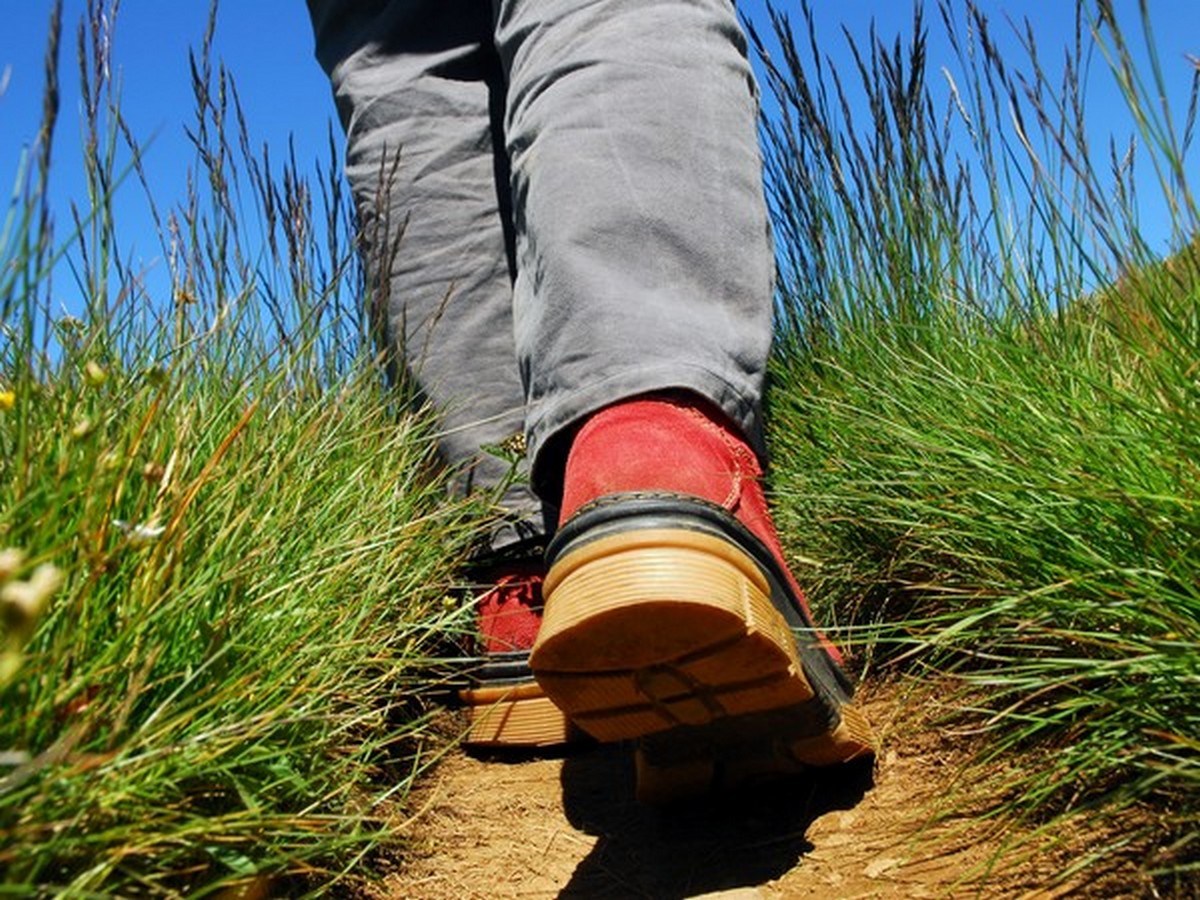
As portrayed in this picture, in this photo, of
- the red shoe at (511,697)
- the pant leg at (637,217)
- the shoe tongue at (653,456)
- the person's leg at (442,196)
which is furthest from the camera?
the person's leg at (442,196)

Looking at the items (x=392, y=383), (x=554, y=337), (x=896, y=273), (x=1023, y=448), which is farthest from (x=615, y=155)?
(x=896, y=273)

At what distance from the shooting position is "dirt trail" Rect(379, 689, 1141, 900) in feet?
3.63

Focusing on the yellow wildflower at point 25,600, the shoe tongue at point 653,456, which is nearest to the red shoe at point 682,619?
the shoe tongue at point 653,456

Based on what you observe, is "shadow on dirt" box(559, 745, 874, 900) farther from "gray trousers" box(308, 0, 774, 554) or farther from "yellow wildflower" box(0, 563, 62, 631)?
"yellow wildflower" box(0, 563, 62, 631)

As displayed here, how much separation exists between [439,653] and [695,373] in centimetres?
70

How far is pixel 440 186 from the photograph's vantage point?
1925mm

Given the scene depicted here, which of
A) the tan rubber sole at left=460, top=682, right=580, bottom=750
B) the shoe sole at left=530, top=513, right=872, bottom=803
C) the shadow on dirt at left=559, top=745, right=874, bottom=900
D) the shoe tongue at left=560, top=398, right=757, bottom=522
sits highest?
the shoe tongue at left=560, top=398, right=757, bottom=522

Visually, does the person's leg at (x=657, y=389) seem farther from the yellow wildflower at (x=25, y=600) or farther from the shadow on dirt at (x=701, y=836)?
the yellow wildflower at (x=25, y=600)

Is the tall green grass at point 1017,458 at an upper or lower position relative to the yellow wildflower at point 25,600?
lower

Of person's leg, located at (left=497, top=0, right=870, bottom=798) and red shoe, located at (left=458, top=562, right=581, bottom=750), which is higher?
person's leg, located at (left=497, top=0, right=870, bottom=798)

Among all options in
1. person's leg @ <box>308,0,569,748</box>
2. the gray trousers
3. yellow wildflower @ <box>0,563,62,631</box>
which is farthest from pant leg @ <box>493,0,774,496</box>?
yellow wildflower @ <box>0,563,62,631</box>

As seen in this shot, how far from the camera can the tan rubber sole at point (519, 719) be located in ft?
5.29

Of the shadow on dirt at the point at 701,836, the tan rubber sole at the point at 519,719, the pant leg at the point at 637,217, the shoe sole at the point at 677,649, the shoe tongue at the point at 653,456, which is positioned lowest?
the tan rubber sole at the point at 519,719

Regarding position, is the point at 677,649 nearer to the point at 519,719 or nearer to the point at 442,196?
the point at 519,719
